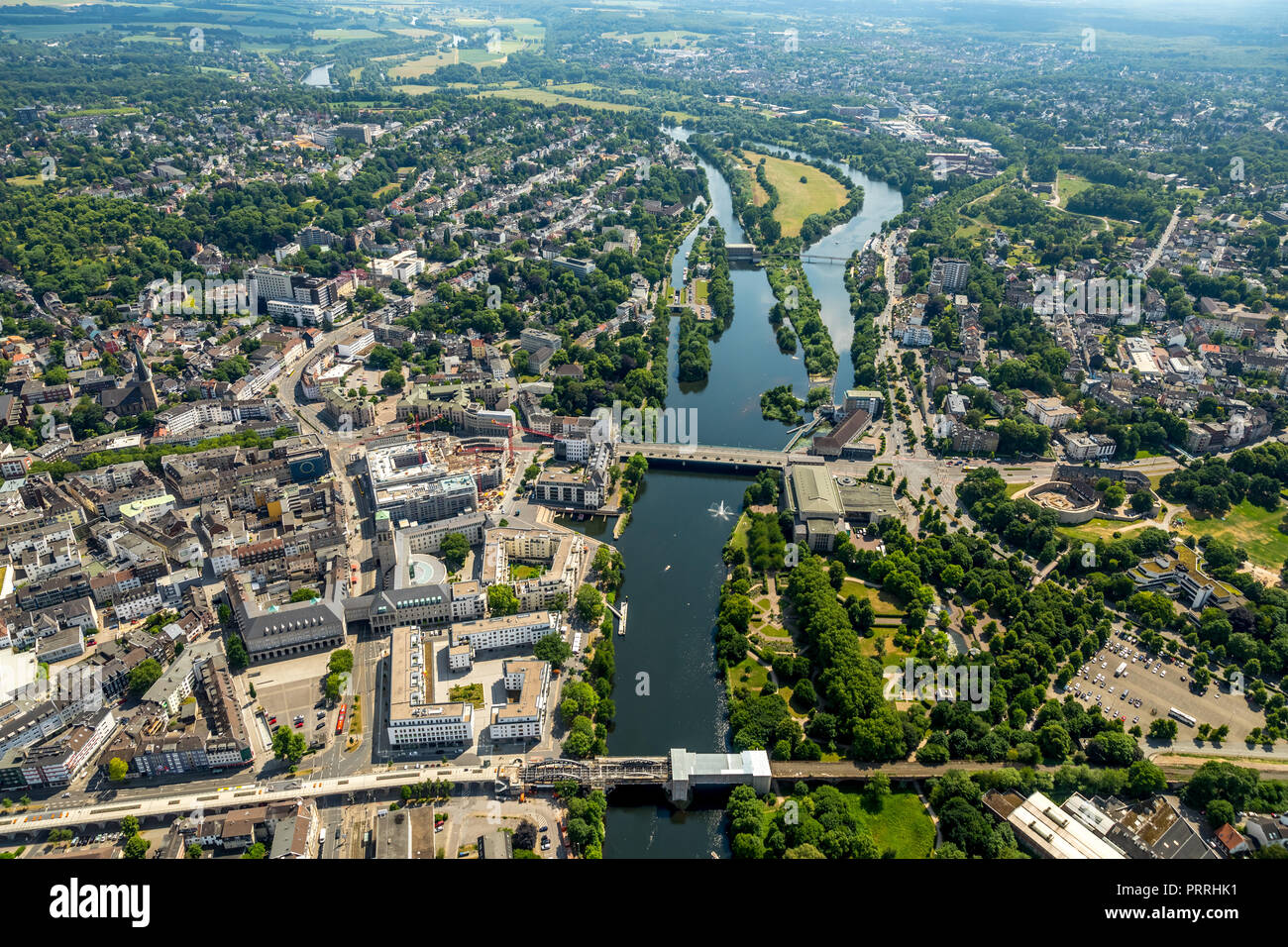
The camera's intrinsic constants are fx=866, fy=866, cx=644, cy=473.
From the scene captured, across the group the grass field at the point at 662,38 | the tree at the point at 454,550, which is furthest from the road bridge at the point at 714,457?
the grass field at the point at 662,38

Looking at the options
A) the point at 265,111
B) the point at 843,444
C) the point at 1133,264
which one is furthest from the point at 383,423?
the point at 265,111

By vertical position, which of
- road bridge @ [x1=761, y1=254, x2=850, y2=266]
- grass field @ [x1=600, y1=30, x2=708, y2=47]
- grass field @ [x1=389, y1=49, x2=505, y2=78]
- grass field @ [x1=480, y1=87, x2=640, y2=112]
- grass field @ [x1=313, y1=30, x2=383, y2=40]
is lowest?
road bridge @ [x1=761, y1=254, x2=850, y2=266]

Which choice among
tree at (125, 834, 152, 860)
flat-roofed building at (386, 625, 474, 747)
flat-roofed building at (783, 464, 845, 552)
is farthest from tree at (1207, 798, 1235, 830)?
tree at (125, 834, 152, 860)

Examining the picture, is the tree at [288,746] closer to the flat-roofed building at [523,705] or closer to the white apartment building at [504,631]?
the flat-roofed building at [523,705]

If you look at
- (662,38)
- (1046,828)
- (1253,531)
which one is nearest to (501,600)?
(1046,828)

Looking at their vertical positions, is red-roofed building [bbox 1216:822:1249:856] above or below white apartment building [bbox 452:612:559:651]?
below

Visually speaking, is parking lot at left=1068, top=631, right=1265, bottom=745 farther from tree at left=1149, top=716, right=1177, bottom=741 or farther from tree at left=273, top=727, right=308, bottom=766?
Answer: tree at left=273, top=727, right=308, bottom=766
